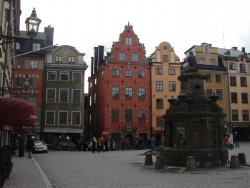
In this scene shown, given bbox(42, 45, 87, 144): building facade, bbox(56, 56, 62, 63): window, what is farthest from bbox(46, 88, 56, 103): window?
bbox(56, 56, 62, 63): window

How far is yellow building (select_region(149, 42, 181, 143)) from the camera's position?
5801 cm

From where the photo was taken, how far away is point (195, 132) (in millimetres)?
19594

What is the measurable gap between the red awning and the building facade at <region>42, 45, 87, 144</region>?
131ft

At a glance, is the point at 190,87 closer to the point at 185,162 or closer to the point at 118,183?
the point at 185,162

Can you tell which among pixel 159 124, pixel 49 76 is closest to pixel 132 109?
pixel 159 124

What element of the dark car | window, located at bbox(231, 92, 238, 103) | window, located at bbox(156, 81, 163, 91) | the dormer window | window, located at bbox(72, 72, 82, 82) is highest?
the dormer window

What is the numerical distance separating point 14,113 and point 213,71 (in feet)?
173

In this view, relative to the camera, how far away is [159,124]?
57.3 metres

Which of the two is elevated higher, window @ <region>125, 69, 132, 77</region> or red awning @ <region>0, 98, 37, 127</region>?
window @ <region>125, 69, 132, 77</region>

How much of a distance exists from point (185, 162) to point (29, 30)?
37.2 feet

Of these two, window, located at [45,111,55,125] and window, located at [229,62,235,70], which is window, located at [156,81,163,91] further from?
window, located at [45,111,55,125]

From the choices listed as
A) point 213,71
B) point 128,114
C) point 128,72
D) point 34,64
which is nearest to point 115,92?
point 128,72

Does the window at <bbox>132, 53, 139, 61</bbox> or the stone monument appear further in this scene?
the window at <bbox>132, 53, 139, 61</bbox>

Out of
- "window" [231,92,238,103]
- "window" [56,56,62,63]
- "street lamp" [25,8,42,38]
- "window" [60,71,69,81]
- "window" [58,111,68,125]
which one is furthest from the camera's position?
"window" [231,92,238,103]
